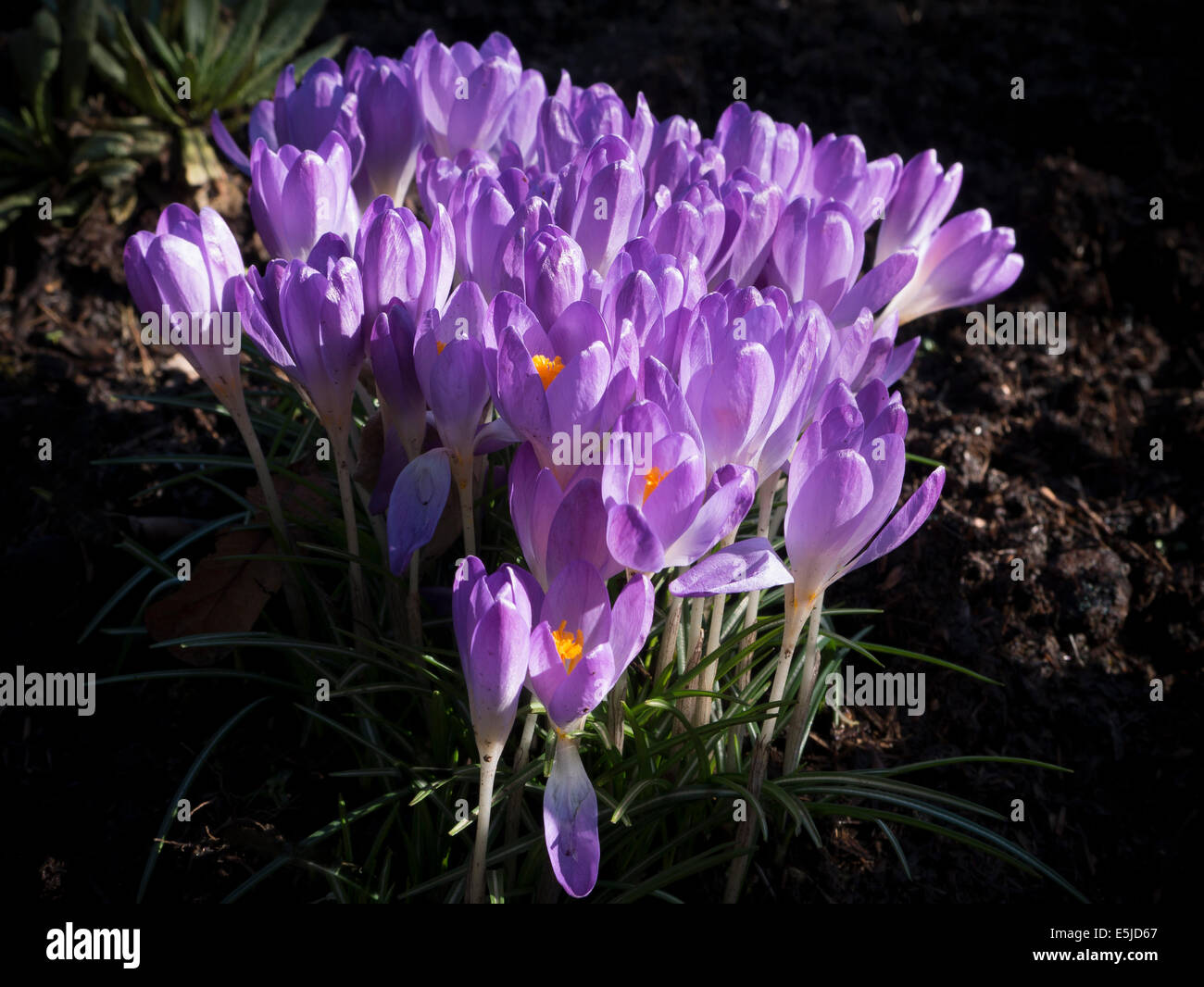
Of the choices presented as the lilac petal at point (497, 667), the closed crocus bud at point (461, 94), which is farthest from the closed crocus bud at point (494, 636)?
the closed crocus bud at point (461, 94)

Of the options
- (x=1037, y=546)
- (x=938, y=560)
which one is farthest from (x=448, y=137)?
(x=1037, y=546)

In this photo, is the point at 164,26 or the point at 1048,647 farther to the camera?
the point at 164,26

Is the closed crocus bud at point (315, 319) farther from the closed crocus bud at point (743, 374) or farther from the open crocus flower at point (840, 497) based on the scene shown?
the open crocus flower at point (840, 497)

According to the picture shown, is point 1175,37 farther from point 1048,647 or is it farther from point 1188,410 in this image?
point 1048,647

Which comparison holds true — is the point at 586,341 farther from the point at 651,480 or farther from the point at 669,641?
the point at 669,641

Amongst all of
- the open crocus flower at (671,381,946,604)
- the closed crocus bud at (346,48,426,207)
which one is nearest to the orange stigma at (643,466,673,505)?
the open crocus flower at (671,381,946,604)
